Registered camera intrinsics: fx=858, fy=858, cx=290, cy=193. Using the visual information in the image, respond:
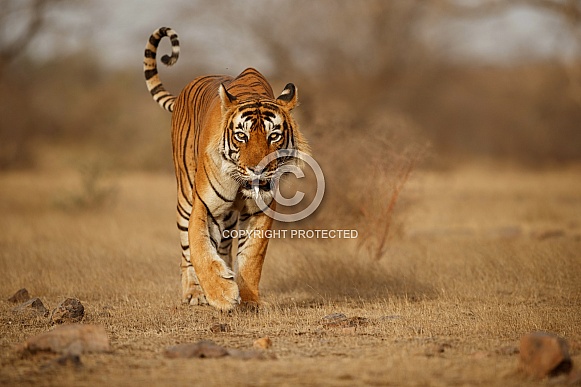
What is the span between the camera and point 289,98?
23.8 feet

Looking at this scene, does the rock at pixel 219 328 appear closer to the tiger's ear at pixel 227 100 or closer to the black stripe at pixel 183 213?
the black stripe at pixel 183 213

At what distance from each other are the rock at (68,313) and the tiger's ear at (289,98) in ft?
7.60

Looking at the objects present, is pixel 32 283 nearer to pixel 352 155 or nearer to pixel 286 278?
pixel 286 278

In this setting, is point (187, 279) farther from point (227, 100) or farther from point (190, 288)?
point (227, 100)

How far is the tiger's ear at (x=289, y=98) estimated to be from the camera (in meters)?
7.18

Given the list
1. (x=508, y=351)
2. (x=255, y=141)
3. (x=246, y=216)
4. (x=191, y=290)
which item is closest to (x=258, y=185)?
(x=255, y=141)

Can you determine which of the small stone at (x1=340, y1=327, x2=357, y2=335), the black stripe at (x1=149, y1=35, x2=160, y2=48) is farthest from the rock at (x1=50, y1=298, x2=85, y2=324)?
the black stripe at (x1=149, y1=35, x2=160, y2=48)

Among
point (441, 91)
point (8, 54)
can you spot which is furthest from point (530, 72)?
point (8, 54)

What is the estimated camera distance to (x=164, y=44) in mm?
24547

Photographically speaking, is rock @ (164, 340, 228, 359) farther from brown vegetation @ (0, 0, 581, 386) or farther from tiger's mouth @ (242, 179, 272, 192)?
tiger's mouth @ (242, 179, 272, 192)

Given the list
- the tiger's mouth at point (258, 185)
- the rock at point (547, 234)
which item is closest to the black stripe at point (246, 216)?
the tiger's mouth at point (258, 185)

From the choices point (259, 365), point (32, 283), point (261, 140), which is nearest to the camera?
point (259, 365)

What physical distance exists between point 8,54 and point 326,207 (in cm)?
1694

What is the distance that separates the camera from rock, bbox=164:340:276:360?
537 cm
